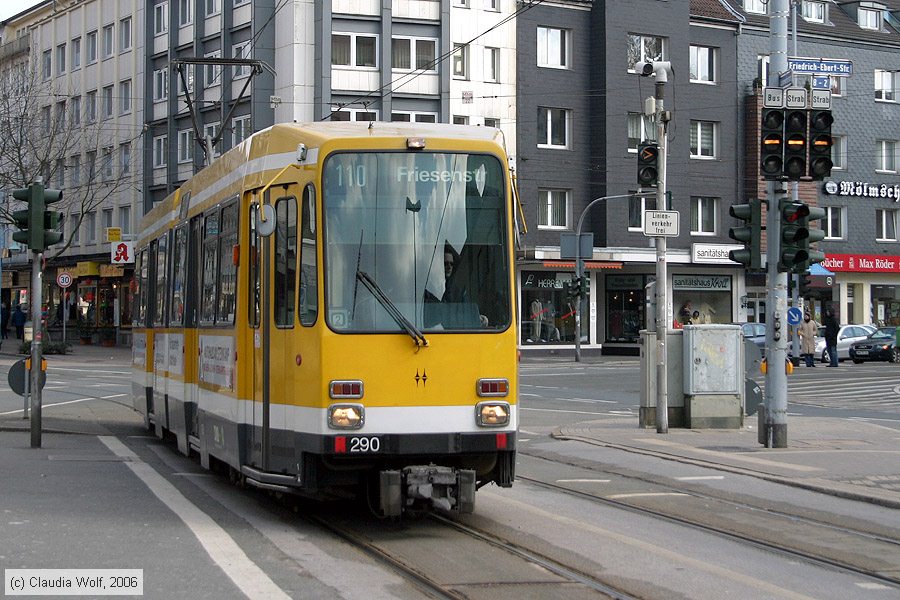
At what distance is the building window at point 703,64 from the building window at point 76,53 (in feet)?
99.1

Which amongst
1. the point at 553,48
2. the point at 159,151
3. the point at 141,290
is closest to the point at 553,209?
the point at 553,48

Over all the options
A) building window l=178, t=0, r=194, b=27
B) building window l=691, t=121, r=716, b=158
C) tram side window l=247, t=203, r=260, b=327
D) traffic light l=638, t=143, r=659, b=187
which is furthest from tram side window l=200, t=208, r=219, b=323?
building window l=178, t=0, r=194, b=27

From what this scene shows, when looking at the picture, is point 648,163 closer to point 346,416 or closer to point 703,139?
point 346,416

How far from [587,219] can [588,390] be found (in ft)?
69.4

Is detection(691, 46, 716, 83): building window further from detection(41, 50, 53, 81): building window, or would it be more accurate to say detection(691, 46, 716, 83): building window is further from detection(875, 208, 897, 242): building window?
detection(41, 50, 53, 81): building window

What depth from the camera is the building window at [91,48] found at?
6306 centimetres

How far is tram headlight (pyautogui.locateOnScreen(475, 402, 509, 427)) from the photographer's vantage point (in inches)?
387

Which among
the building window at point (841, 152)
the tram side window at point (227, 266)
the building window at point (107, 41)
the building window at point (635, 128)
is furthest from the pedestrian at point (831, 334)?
the building window at point (107, 41)

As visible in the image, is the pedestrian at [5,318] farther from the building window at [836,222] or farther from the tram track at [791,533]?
the tram track at [791,533]

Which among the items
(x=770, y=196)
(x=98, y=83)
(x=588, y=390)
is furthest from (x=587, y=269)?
(x=770, y=196)

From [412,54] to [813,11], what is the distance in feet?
65.0

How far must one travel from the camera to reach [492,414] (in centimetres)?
986

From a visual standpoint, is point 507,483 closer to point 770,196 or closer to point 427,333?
point 427,333

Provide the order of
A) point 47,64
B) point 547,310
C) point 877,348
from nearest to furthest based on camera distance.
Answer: point 877,348, point 547,310, point 47,64
